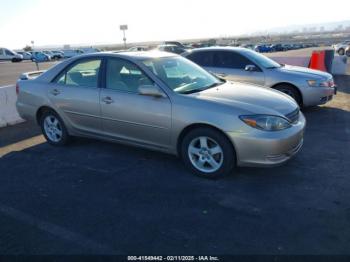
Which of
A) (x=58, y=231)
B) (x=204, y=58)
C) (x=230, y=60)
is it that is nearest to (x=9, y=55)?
(x=204, y=58)

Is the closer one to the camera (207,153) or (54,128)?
(207,153)

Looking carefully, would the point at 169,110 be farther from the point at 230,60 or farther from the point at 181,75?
the point at 230,60

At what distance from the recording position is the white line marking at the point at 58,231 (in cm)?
300

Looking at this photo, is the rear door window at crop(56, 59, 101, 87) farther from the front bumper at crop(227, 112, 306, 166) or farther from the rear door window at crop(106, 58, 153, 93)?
the front bumper at crop(227, 112, 306, 166)

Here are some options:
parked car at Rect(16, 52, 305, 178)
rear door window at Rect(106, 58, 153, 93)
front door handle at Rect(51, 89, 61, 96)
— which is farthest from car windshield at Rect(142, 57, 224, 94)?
front door handle at Rect(51, 89, 61, 96)

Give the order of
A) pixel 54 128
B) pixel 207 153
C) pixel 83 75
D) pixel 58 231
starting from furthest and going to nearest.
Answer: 1. pixel 54 128
2. pixel 83 75
3. pixel 207 153
4. pixel 58 231

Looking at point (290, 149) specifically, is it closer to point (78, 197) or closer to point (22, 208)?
point (78, 197)

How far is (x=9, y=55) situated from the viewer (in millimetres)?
42969

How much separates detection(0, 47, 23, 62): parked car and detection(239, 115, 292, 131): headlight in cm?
4467

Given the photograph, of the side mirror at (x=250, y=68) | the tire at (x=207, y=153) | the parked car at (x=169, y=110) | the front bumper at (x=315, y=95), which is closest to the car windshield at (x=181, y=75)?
the parked car at (x=169, y=110)

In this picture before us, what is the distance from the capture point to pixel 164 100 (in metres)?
4.40

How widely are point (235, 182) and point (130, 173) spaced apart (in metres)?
1.44

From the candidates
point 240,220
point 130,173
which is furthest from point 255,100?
point 130,173

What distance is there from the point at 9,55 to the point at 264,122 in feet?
151
